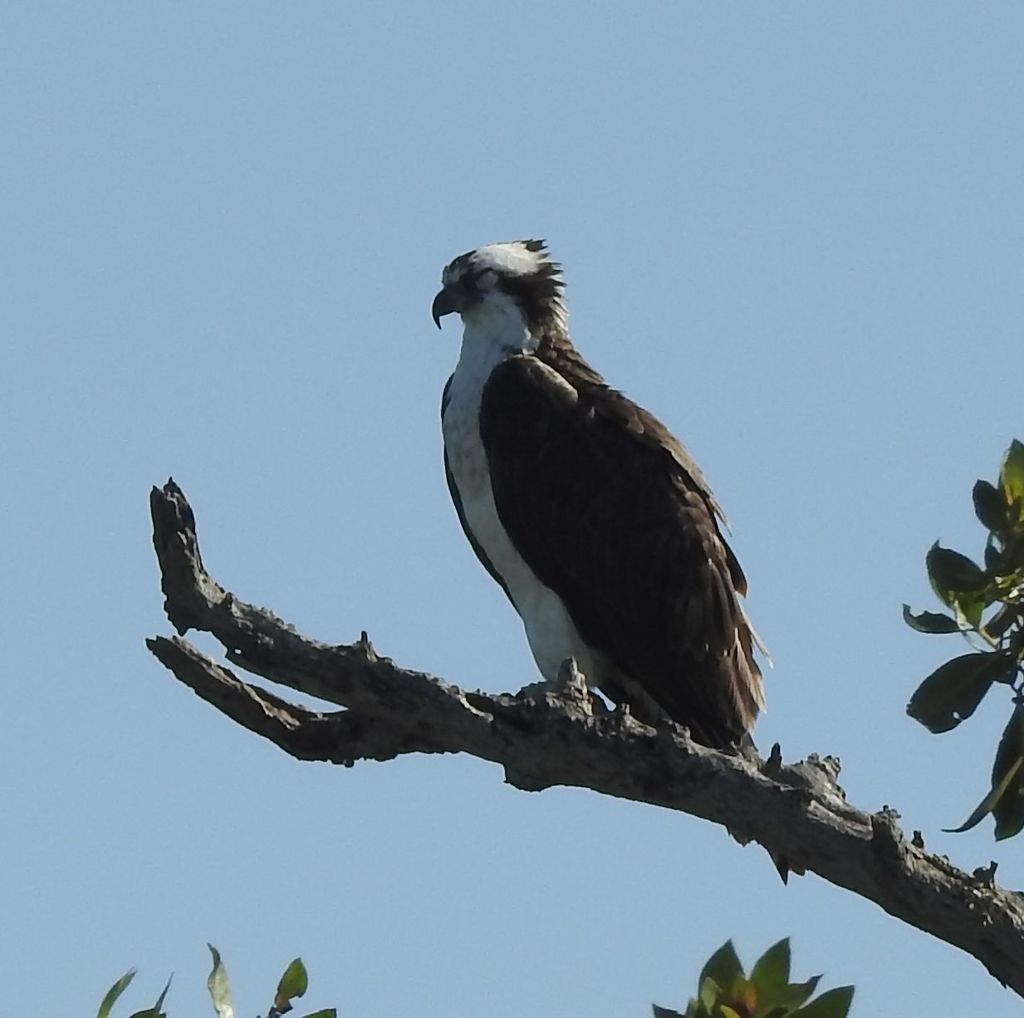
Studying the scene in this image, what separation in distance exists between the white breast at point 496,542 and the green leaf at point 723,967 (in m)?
3.96

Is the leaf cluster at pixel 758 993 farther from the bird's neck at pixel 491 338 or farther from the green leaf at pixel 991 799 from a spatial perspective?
the bird's neck at pixel 491 338

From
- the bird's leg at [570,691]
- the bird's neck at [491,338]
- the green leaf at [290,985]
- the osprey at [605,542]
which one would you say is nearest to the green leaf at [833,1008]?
the green leaf at [290,985]

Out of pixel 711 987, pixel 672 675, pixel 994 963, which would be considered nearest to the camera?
pixel 711 987

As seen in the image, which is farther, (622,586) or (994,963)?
(622,586)

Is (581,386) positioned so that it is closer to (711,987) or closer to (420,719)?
(420,719)

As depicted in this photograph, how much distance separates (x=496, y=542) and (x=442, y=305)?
1.28 metres

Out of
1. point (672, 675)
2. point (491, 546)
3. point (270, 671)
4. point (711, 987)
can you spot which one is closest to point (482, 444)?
point (491, 546)

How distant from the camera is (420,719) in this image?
21.5ft

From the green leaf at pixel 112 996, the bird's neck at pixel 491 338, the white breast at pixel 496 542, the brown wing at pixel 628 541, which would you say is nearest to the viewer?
the green leaf at pixel 112 996

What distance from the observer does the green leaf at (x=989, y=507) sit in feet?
19.6

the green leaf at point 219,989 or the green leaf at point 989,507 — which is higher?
the green leaf at point 989,507

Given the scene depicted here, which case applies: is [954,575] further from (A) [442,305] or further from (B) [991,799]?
(A) [442,305]

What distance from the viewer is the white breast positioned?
9.11 m

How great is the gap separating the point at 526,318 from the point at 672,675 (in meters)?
1.83
